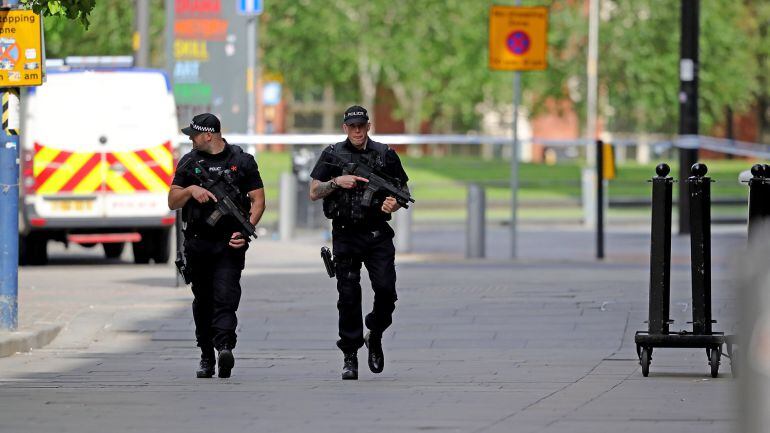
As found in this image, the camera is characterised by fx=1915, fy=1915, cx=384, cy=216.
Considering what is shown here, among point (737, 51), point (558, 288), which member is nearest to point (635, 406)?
point (558, 288)

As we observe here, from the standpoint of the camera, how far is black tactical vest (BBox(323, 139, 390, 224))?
11414 mm

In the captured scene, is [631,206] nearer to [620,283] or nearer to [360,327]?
[620,283]

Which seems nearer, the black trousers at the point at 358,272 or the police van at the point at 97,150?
the black trousers at the point at 358,272

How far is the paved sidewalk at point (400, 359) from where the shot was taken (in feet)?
31.0

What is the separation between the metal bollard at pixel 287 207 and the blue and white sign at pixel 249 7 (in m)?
2.52

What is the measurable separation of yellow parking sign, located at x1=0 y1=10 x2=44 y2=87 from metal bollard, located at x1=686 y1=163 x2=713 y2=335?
5049 millimetres

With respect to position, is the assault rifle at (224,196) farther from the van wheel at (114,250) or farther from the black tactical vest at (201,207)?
the van wheel at (114,250)

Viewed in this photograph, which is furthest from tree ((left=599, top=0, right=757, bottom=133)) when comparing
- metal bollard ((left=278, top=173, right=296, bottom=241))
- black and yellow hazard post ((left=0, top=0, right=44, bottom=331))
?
black and yellow hazard post ((left=0, top=0, right=44, bottom=331))

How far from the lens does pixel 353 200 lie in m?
11.4

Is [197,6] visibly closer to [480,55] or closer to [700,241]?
[700,241]

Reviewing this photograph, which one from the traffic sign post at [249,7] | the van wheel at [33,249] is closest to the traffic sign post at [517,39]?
the traffic sign post at [249,7]

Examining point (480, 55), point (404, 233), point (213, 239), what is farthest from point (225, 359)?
point (480, 55)

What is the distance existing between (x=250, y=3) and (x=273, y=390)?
16127 mm

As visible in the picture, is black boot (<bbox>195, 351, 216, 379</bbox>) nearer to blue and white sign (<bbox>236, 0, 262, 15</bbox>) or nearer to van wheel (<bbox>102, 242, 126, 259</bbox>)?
van wheel (<bbox>102, 242, 126, 259</bbox>)
